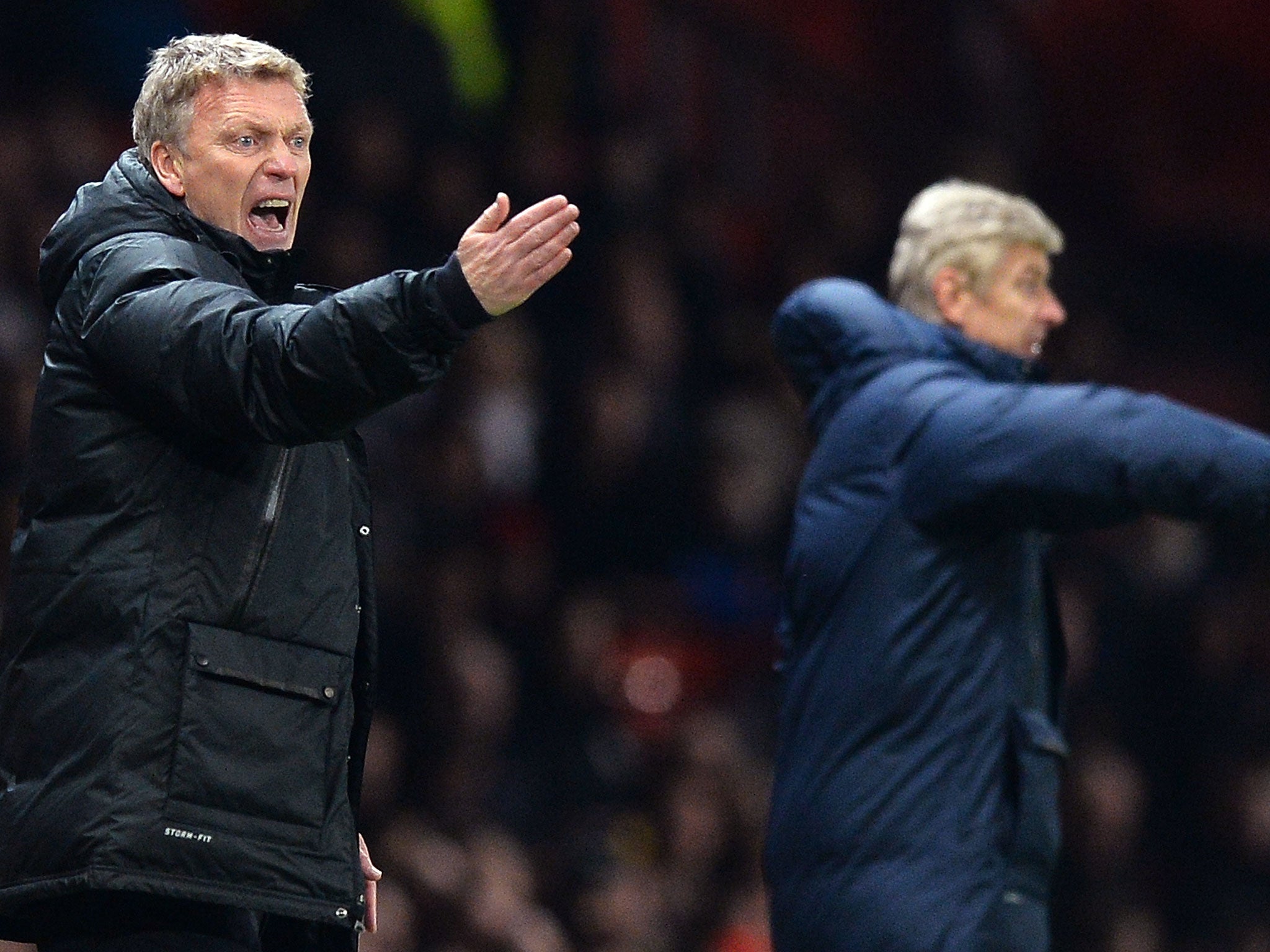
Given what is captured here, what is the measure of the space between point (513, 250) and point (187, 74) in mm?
537

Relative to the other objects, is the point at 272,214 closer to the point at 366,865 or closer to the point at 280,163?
the point at 280,163

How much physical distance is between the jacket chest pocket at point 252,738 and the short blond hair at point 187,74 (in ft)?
2.12

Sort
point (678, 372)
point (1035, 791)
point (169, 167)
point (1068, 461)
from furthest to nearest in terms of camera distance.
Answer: point (678, 372)
point (1035, 791)
point (1068, 461)
point (169, 167)

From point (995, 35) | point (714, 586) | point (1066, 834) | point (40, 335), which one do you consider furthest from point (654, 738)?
point (995, 35)

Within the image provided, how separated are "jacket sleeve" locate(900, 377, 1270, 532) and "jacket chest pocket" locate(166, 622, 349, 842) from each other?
4.09 feet

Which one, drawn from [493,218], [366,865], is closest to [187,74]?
[493,218]

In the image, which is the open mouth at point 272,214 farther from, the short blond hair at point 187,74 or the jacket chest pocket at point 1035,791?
the jacket chest pocket at point 1035,791

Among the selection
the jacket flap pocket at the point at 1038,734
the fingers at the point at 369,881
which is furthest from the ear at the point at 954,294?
the fingers at the point at 369,881

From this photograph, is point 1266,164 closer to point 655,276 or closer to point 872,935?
point 655,276

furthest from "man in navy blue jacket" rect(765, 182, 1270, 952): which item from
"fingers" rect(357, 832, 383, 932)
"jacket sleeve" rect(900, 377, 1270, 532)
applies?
"fingers" rect(357, 832, 383, 932)

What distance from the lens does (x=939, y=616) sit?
3414 millimetres

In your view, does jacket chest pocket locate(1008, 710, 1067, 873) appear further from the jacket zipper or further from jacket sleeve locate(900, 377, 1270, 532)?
the jacket zipper

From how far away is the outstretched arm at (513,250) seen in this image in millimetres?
2336

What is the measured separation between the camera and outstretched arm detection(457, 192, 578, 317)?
7.66ft
